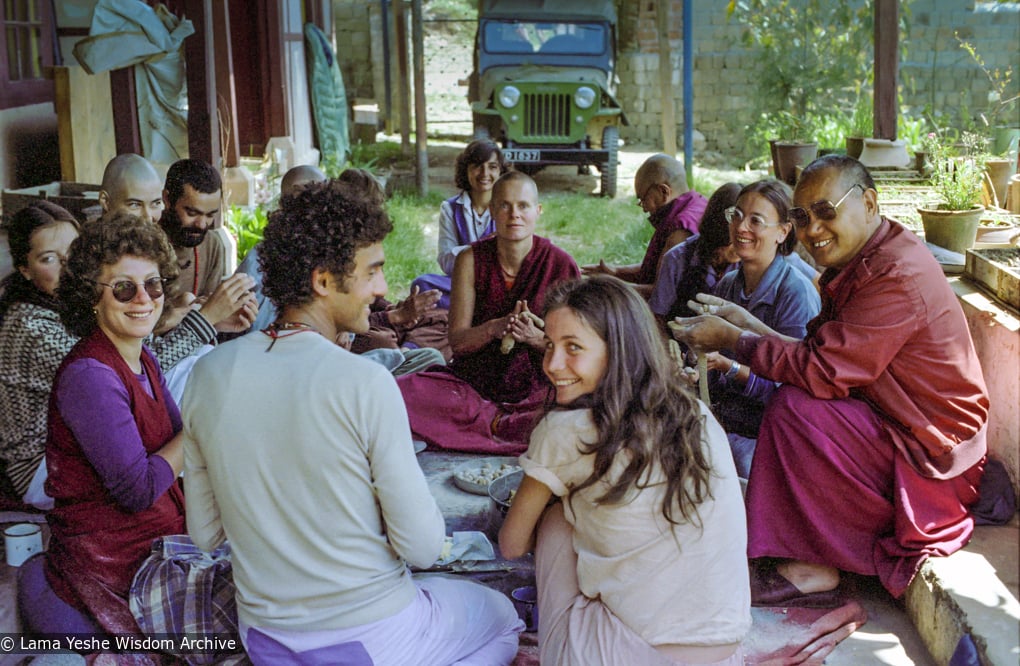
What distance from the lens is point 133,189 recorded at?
4414mm

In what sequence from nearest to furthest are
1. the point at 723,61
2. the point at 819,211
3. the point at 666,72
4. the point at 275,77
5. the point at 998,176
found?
1. the point at 819,211
2. the point at 998,176
3. the point at 275,77
4. the point at 666,72
5. the point at 723,61

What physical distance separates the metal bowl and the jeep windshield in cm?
1021

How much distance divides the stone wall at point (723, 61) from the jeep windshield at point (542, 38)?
1.88 m

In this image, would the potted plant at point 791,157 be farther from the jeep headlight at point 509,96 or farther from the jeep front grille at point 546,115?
the jeep headlight at point 509,96

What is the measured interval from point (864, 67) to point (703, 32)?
11.3ft

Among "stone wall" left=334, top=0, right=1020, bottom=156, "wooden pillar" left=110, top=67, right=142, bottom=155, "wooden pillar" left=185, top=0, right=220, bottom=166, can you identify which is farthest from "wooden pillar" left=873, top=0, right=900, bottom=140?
"stone wall" left=334, top=0, right=1020, bottom=156

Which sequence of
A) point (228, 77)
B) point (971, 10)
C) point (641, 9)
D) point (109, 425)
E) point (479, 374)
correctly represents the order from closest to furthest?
point (109, 425) → point (479, 374) → point (228, 77) → point (971, 10) → point (641, 9)

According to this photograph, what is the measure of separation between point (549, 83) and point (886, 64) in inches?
226

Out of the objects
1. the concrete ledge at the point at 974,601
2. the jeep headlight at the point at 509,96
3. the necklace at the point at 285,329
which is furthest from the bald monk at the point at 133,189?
the jeep headlight at the point at 509,96

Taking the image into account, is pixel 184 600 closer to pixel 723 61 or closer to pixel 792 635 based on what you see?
pixel 792 635

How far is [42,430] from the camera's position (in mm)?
3293

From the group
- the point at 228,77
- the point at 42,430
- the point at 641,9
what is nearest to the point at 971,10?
the point at 641,9

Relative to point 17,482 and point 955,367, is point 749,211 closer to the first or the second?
point 955,367

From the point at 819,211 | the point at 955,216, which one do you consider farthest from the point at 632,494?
the point at 955,216
